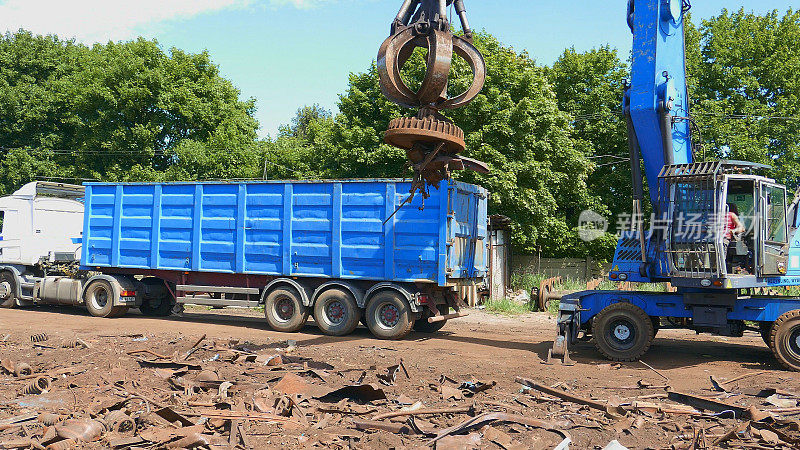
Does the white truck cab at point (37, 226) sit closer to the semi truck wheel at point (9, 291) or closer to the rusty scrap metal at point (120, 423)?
the semi truck wheel at point (9, 291)

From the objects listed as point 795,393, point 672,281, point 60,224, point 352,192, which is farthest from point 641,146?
point 60,224

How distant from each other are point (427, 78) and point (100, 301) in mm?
11704

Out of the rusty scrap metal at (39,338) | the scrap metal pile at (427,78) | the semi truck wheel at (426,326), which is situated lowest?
the rusty scrap metal at (39,338)

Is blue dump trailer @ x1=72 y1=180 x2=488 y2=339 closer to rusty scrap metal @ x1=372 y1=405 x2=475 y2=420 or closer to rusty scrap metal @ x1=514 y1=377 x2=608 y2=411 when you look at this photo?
rusty scrap metal @ x1=514 y1=377 x2=608 y2=411

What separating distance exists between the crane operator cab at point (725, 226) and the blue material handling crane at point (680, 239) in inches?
0.6

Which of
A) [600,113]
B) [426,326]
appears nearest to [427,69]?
[426,326]

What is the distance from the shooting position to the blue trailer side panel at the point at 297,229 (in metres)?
11.9

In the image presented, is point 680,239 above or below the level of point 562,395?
above

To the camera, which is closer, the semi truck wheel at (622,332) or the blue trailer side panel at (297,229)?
the semi truck wheel at (622,332)

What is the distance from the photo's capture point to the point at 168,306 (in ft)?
52.4

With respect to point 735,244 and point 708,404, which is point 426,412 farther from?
point 735,244

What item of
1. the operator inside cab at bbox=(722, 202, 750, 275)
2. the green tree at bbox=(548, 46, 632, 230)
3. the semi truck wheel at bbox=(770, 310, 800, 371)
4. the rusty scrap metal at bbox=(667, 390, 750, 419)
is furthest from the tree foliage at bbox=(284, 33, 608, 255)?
the rusty scrap metal at bbox=(667, 390, 750, 419)

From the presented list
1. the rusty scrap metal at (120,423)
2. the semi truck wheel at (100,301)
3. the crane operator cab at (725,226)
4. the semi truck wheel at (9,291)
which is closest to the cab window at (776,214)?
the crane operator cab at (725,226)

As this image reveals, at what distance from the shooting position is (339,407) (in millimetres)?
6629
